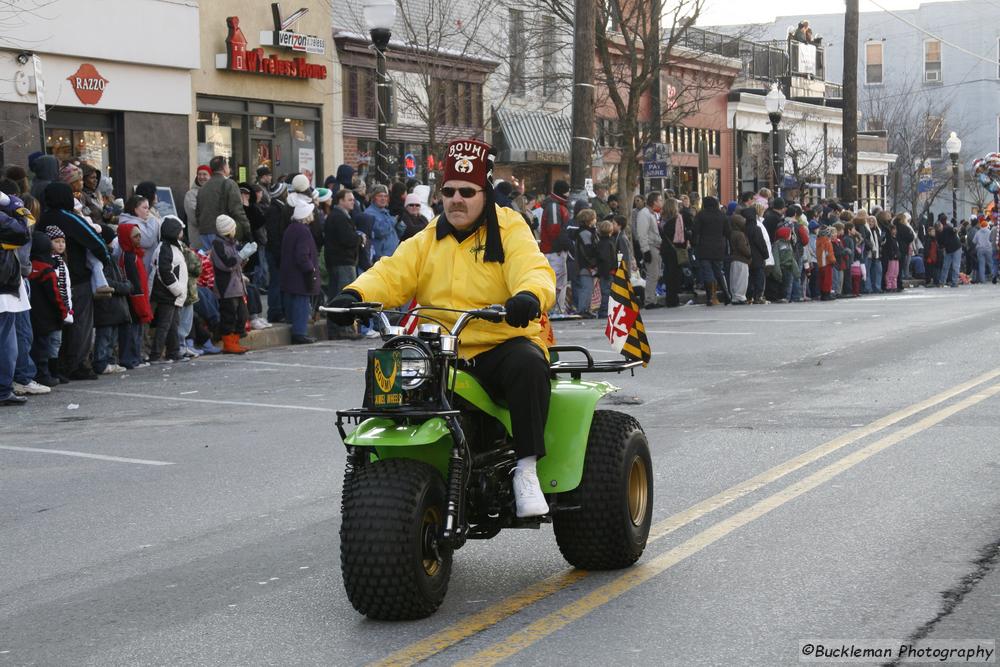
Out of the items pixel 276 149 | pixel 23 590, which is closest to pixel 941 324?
pixel 276 149

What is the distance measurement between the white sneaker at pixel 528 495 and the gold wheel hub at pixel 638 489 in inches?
26.5

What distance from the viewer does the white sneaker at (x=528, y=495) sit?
6383mm

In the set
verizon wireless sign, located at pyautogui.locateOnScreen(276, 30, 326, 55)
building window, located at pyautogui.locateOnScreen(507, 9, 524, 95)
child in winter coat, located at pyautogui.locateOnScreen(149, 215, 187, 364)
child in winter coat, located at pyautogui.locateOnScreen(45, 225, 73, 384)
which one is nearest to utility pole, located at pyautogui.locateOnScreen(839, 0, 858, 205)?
building window, located at pyautogui.locateOnScreen(507, 9, 524, 95)

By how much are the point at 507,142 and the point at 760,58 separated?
889 inches

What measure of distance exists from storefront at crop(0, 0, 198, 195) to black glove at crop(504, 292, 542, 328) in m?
19.0

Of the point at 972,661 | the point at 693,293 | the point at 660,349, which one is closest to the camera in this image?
the point at 972,661

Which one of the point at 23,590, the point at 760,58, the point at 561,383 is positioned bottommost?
the point at 23,590

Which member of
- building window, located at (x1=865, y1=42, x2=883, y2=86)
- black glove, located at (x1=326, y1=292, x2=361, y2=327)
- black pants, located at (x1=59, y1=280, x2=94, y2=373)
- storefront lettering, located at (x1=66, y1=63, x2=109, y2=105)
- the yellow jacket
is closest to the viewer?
black glove, located at (x1=326, y1=292, x2=361, y2=327)

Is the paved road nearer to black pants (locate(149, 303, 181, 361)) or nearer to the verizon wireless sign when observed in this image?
black pants (locate(149, 303, 181, 361))

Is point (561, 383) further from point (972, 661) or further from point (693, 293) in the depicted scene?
point (693, 293)

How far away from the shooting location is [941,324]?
21.3 metres

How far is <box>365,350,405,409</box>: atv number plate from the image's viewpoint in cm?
602

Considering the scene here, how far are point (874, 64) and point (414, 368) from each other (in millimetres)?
79576

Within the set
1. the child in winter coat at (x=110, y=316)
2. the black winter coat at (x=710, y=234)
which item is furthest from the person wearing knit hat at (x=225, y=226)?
the black winter coat at (x=710, y=234)
